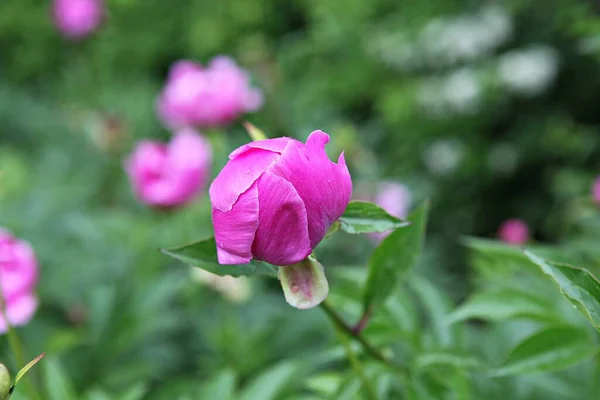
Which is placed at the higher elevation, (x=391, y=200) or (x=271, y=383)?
(x=271, y=383)

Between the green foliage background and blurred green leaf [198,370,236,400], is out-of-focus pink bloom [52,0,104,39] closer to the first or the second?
the green foliage background

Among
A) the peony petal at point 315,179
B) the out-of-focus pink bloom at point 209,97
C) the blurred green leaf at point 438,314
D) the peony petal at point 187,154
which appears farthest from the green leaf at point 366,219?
the out-of-focus pink bloom at point 209,97

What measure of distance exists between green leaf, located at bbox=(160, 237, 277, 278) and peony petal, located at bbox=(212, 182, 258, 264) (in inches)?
Result: 1.6

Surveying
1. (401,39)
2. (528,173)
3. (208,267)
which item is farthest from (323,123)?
(208,267)

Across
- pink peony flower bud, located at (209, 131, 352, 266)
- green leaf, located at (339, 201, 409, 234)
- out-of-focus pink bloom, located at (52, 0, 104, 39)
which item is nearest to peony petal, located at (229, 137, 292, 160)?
pink peony flower bud, located at (209, 131, 352, 266)

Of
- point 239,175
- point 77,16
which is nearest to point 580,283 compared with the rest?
point 239,175

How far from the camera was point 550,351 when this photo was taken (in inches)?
27.3

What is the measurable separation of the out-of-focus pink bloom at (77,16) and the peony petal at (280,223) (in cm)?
280

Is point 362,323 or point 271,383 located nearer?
point 362,323

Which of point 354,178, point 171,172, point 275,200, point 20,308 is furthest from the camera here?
point 354,178

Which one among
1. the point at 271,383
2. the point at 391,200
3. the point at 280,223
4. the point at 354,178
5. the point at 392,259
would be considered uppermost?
the point at 280,223

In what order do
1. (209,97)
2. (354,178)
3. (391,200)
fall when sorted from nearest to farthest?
(209,97) < (391,200) < (354,178)

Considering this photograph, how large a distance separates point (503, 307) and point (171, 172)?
0.86 m

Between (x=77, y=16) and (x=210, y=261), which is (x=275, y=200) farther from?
(x=77, y=16)
